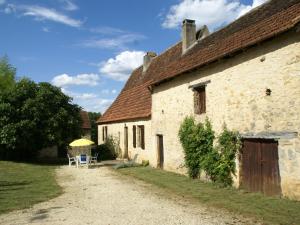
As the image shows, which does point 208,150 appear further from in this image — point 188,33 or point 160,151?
point 188,33

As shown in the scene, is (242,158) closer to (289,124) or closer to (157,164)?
(289,124)

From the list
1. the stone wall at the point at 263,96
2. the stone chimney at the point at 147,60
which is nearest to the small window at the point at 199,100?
the stone wall at the point at 263,96

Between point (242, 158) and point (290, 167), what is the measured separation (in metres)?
2.39

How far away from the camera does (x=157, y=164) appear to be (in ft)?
65.8

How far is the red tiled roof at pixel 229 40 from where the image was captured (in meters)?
11.2

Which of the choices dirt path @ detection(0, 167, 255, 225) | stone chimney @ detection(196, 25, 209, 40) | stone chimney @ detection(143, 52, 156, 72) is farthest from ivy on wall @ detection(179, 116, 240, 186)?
stone chimney @ detection(143, 52, 156, 72)

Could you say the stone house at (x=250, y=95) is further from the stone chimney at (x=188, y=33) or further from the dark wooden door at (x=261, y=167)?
the stone chimney at (x=188, y=33)

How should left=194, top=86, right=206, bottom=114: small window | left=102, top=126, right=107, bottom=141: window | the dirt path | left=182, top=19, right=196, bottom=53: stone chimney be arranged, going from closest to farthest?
the dirt path, left=194, top=86, right=206, bottom=114: small window, left=182, top=19, right=196, bottom=53: stone chimney, left=102, top=126, right=107, bottom=141: window

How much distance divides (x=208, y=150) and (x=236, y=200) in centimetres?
398

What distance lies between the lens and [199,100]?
52.0 feet

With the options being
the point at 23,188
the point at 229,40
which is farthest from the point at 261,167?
the point at 23,188

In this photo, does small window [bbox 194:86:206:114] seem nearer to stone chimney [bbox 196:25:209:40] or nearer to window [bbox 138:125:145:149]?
stone chimney [bbox 196:25:209:40]

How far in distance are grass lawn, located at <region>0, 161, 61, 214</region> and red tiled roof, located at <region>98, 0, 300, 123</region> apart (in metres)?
7.38

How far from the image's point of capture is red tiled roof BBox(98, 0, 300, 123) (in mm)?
11205
